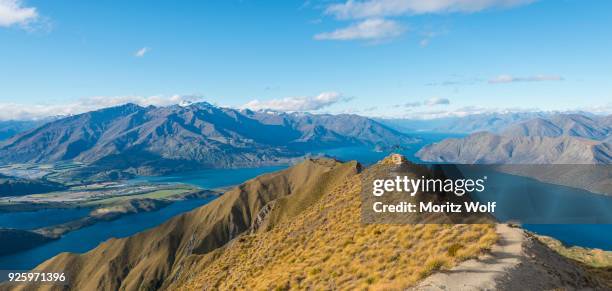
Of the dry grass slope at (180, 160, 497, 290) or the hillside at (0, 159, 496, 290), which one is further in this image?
the hillside at (0, 159, 496, 290)

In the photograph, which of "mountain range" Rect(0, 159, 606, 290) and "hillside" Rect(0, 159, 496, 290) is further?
"hillside" Rect(0, 159, 496, 290)

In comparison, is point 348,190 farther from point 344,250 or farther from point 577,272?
point 577,272

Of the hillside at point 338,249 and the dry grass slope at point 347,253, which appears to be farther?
the hillside at point 338,249

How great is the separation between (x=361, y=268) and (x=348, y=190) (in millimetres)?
26778

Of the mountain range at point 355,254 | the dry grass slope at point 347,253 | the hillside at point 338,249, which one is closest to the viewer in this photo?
the mountain range at point 355,254

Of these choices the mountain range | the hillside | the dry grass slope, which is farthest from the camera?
the hillside

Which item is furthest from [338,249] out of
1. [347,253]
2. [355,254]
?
[355,254]

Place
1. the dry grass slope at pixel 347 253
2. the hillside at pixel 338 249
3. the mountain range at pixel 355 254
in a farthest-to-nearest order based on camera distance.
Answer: the hillside at pixel 338 249
the dry grass slope at pixel 347 253
the mountain range at pixel 355 254

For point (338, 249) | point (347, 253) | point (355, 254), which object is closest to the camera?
point (355, 254)

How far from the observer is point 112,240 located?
18700 cm

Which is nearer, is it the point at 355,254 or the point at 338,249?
the point at 355,254

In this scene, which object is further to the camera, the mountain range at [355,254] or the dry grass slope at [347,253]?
the dry grass slope at [347,253]

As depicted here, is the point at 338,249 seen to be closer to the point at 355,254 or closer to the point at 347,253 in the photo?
the point at 347,253

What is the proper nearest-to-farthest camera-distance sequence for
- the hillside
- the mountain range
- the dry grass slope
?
the mountain range < the dry grass slope < the hillside
